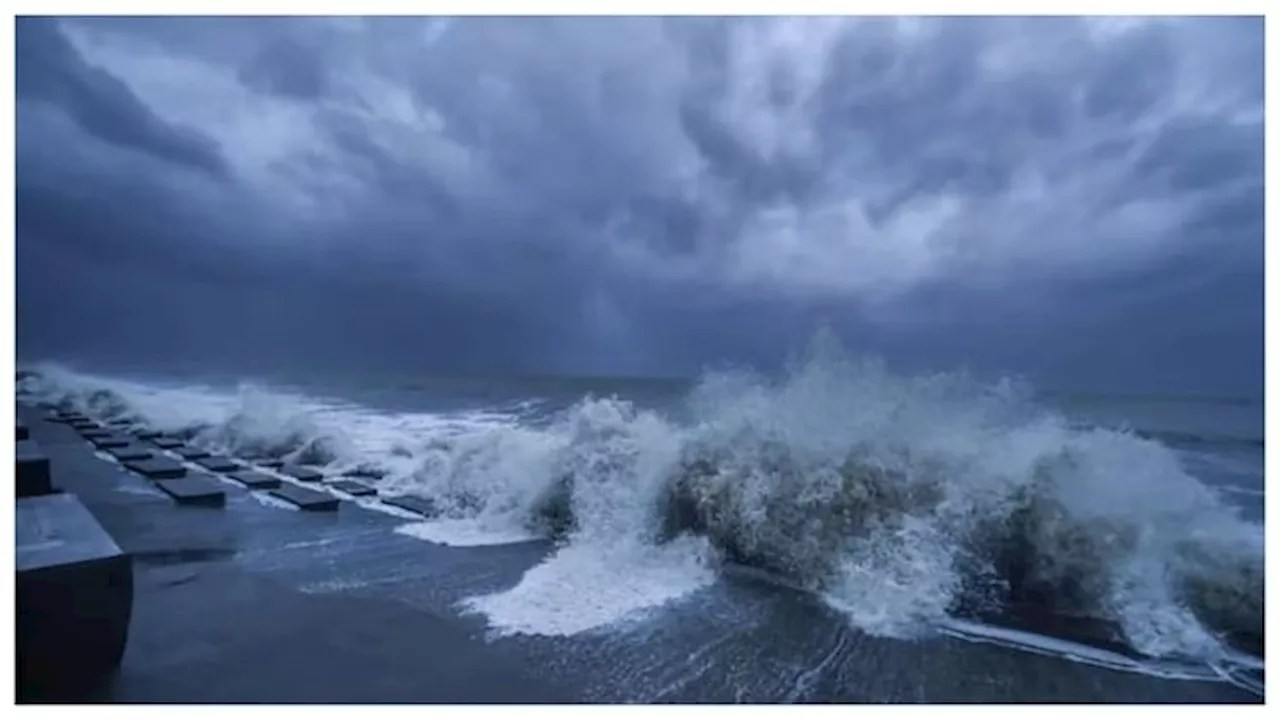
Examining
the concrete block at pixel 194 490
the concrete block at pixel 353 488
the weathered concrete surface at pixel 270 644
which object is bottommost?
the weathered concrete surface at pixel 270 644

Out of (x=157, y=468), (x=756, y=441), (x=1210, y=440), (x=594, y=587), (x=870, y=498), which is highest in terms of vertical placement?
(x=1210, y=440)

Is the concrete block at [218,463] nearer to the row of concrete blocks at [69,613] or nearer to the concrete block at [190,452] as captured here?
the concrete block at [190,452]

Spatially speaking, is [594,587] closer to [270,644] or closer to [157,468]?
[270,644]

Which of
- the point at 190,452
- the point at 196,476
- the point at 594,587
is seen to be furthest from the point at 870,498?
the point at 190,452

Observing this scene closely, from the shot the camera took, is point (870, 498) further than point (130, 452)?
No

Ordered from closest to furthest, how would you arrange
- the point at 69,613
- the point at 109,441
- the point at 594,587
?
the point at 69,613
the point at 594,587
the point at 109,441

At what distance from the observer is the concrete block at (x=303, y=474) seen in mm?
3232

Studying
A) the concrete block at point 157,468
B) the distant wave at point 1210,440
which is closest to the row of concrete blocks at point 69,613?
the concrete block at point 157,468

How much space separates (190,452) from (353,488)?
1.20 metres

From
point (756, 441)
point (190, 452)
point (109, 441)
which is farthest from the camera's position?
point (109, 441)

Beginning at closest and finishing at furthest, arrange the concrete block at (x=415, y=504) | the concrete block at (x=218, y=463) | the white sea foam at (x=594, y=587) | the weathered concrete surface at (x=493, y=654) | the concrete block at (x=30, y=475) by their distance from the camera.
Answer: the weathered concrete surface at (x=493, y=654) → the white sea foam at (x=594, y=587) → the concrete block at (x=30, y=475) → the concrete block at (x=415, y=504) → the concrete block at (x=218, y=463)

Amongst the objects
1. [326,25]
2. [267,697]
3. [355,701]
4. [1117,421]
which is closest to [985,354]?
[1117,421]

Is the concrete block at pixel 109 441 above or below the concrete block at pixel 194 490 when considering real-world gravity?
above

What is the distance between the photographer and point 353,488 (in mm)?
3104
